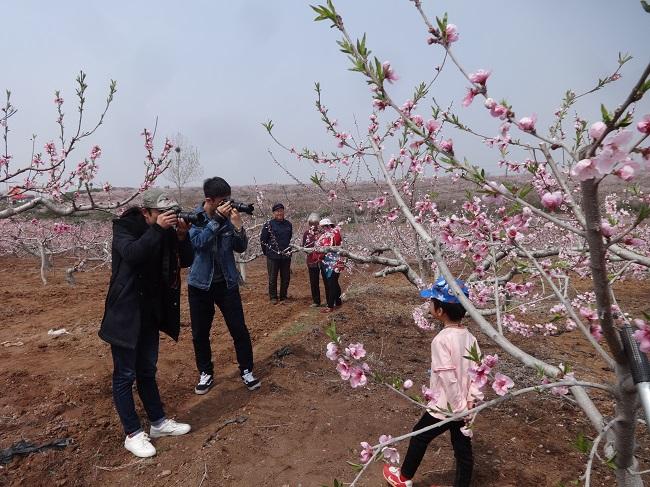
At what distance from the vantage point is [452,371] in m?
2.41

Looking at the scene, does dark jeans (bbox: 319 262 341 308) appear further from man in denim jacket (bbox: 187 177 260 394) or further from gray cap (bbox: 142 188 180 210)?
gray cap (bbox: 142 188 180 210)

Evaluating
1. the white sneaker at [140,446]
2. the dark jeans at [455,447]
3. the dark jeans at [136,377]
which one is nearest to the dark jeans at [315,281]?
the dark jeans at [136,377]

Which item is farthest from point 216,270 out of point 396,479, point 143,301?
point 396,479

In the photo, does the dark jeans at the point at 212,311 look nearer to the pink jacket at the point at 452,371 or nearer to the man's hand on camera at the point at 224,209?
the man's hand on camera at the point at 224,209

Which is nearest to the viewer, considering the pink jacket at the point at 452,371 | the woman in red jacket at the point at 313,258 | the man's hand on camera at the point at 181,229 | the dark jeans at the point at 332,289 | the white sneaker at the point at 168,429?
the pink jacket at the point at 452,371

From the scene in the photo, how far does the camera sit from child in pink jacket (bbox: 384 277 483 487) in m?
2.41

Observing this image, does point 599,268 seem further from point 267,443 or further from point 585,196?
point 267,443

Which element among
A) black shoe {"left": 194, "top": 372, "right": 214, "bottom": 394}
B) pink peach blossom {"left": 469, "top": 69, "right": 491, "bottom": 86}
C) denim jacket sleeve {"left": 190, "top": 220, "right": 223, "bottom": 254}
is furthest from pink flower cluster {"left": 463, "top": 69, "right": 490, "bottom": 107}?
black shoe {"left": 194, "top": 372, "right": 214, "bottom": 394}

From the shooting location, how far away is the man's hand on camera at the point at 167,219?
2947 millimetres

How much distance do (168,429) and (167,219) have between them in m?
1.73

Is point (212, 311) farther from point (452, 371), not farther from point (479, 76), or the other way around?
point (479, 76)

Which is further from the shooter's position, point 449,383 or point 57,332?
point 57,332

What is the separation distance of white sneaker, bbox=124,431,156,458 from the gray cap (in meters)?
1.74

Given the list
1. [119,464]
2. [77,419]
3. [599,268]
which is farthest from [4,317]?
[599,268]
